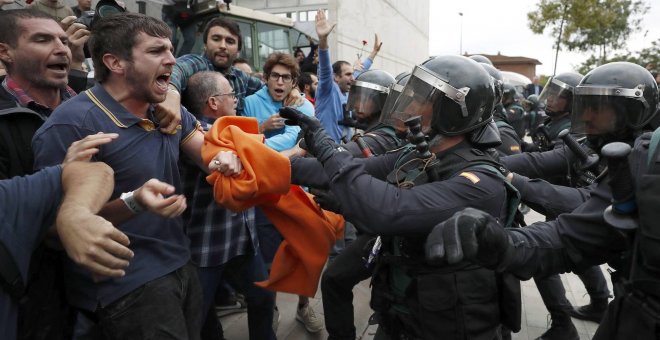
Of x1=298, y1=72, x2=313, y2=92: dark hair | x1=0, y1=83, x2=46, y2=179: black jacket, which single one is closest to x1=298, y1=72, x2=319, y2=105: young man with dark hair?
x1=298, y1=72, x2=313, y2=92: dark hair

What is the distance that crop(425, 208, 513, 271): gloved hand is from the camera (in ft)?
4.66

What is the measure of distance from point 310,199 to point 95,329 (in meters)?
1.26

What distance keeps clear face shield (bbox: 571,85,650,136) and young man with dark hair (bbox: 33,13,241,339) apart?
2.27m

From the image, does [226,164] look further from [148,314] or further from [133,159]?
[148,314]

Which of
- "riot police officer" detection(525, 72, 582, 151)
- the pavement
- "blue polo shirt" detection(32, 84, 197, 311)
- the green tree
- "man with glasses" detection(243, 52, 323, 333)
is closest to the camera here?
"blue polo shirt" detection(32, 84, 197, 311)

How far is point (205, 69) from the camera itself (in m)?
3.59

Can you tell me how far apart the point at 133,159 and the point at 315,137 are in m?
0.79

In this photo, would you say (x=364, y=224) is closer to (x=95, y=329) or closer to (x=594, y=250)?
(x=594, y=250)

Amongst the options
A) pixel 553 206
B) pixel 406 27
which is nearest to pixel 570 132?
pixel 553 206

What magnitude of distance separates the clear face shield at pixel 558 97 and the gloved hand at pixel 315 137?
3.45 meters

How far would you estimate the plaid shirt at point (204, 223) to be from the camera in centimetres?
269

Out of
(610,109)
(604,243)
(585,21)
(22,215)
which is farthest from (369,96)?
(585,21)

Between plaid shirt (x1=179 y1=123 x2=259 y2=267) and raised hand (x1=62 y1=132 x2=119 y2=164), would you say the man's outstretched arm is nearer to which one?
raised hand (x1=62 y1=132 x2=119 y2=164)

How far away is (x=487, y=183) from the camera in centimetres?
194
